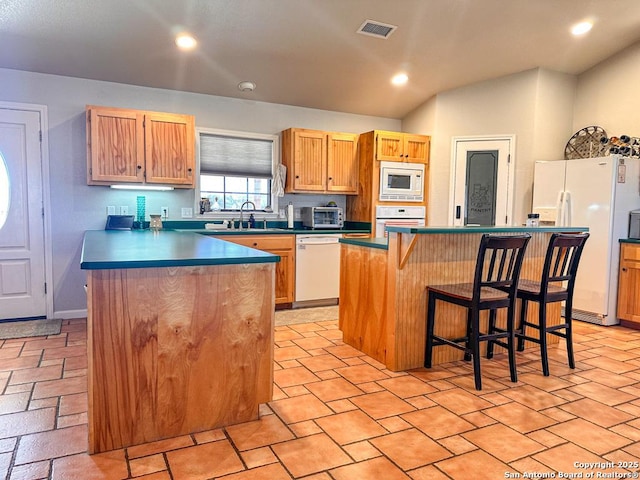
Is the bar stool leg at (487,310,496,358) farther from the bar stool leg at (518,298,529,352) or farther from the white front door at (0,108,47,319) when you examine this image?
the white front door at (0,108,47,319)

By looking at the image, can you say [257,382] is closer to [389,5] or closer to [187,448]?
[187,448]

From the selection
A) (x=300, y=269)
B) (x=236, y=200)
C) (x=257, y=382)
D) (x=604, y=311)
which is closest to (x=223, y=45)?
(x=236, y=200)

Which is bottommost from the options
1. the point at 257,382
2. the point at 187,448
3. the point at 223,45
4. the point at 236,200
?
the point at 187,448

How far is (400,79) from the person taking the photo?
500cm

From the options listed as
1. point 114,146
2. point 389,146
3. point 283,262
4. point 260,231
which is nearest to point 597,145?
point 389,146

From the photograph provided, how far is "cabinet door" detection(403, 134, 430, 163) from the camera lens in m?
5.41

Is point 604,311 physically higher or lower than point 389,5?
lower

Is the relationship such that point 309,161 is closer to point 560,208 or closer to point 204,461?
point 560,208

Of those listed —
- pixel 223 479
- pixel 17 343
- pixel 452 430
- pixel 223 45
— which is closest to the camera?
pixel 223 479

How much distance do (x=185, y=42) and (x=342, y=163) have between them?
2280 millimetres

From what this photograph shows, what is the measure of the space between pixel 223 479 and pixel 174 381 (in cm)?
54

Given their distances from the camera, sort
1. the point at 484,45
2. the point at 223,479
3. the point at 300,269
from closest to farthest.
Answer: the point at 223,479
the point at 484,45
the point at 300,269

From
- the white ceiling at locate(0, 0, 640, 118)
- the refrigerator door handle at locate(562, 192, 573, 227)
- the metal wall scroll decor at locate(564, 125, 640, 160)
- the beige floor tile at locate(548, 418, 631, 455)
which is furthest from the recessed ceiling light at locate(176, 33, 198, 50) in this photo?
the metal wall scroll decor at locate(564, 125, 640, 160)

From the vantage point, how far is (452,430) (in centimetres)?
224
